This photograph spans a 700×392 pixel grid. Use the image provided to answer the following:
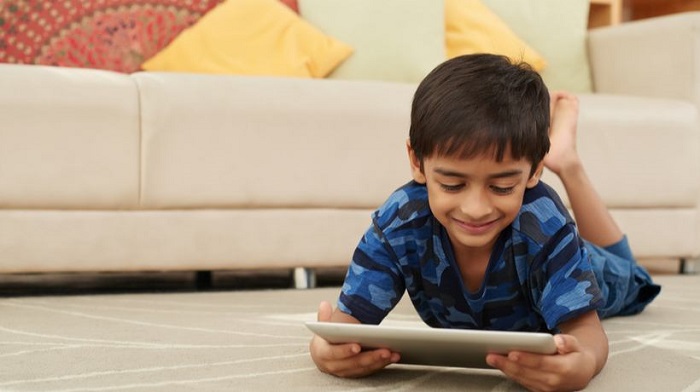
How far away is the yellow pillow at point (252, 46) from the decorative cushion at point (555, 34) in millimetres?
711

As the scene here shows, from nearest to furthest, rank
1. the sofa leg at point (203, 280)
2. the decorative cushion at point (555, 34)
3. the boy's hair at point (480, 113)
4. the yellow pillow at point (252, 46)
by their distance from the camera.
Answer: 1. the boy's hair at point (480, 113)
2. the sofa leg at point (203, 280)
3. the yellow pillow at point (252, 46)
4. the decorative cushion at point (555, 34)

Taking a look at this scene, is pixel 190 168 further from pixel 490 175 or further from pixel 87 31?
pixel 490 175

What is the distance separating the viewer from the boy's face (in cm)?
117

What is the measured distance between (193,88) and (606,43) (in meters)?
1.50

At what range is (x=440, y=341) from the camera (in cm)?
109

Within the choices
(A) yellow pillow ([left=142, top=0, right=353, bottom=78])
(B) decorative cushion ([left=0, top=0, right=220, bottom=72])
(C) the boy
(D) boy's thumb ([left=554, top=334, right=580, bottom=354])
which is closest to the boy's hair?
(C) the boy

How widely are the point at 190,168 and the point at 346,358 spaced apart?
108cm

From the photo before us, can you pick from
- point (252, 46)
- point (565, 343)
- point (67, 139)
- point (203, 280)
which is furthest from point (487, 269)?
point (252, 46)

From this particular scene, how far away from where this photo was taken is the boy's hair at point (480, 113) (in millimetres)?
1166

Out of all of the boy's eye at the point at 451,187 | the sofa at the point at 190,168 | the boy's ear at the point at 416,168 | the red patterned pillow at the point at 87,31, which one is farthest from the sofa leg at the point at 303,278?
the boy's eye at the point at 451,187

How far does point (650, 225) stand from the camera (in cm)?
263

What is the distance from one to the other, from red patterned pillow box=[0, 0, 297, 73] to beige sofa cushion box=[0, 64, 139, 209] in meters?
0.56

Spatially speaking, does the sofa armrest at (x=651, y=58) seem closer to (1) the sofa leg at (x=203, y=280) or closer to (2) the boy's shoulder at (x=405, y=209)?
(1) the sofa leg at (x=203, y=280)

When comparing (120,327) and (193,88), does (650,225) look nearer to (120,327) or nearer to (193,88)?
(193,88)
